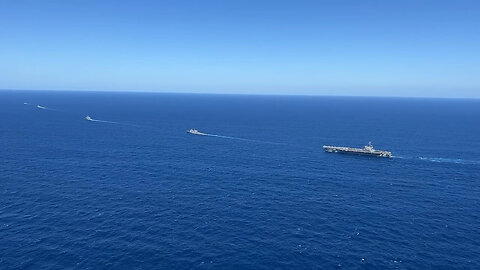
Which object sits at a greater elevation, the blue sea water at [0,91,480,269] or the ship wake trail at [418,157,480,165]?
the ship wake trail at [418,157,480,165]

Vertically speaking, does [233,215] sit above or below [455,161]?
below

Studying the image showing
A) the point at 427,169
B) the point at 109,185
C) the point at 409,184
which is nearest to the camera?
the point at 109,185

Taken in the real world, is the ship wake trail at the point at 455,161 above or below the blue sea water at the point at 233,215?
above

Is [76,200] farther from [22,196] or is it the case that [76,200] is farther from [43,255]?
[43,255]

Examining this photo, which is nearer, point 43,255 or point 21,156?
point 43,255

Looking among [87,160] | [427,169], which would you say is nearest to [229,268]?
[87,160]

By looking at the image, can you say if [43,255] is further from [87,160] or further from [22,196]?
[87,160]

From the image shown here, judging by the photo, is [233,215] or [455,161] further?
[455,161]

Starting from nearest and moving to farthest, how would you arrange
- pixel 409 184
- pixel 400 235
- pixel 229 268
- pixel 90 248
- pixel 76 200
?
1. pixel 229 268
2. pixel 90 248
3. pixel 400 235
4. pixel 76 200
5. pixel 409 184

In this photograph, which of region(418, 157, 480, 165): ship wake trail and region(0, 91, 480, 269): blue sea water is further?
region(418, 157, 480, 165): ship wake trail

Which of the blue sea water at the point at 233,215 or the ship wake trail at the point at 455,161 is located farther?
the ship wake trail at the point at 455,161

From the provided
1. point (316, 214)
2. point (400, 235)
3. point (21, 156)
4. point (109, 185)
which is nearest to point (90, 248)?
point (109, 185)
